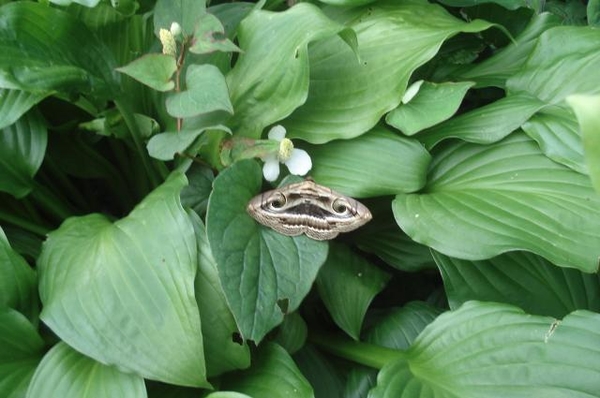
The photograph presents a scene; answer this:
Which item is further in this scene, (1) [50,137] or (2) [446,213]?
(1) [50,137]

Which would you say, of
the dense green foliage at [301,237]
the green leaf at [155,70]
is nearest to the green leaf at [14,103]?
the dense green foliage at [301,237]

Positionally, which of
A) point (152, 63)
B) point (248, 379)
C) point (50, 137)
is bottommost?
point (248, 379)

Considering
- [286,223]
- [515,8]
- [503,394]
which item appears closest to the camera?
[503,394]

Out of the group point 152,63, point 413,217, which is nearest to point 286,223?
point 413,217

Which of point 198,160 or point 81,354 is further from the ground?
point 198,160

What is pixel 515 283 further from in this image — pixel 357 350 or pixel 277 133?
pixel 277 133

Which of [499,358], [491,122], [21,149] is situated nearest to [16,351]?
[21,149]

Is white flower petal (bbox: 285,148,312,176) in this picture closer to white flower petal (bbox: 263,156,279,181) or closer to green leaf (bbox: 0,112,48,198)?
white flower petal (bbox: 263,156,279,181)

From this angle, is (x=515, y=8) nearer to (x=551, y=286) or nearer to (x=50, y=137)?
(x=551, y=286)
